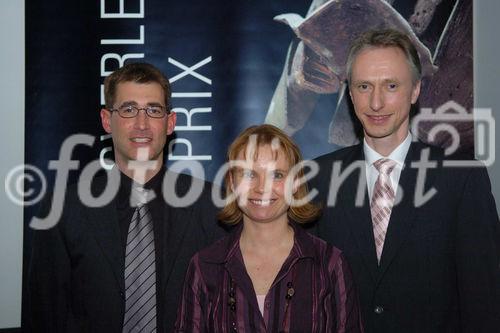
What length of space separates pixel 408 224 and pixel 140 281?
1115 millimetres

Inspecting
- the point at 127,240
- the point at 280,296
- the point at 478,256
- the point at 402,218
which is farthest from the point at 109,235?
the point at 478,256

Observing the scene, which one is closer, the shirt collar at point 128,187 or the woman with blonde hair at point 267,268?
the woman with blonde hair at point 267,268

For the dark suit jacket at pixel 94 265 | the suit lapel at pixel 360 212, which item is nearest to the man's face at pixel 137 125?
Result: the dark suit jacket at pixel 94 265

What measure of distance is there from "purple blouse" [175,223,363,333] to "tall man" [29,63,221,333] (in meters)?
0.26

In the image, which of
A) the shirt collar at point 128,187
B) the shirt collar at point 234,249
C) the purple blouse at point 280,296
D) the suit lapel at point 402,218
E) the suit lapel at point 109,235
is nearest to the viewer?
the purple blouse at point 280,296

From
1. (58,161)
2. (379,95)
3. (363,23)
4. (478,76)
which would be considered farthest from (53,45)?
(478,76)

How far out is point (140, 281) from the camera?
2.32 meters

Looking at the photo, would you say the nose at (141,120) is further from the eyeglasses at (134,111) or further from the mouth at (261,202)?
→ the mouth at (261,202)

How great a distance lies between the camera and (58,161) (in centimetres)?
392

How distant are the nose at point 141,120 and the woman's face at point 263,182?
0.51 meters

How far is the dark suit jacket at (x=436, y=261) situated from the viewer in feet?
7.11

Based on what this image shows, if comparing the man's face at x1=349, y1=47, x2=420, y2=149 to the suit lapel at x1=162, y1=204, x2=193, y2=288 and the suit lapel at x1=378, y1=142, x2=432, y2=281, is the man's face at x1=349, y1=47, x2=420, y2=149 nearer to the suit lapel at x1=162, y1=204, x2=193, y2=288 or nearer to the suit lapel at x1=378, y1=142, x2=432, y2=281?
the suit lapel at x1=378, y1=142, x2=432, y2=281

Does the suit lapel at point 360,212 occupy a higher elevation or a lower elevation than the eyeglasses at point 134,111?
lower

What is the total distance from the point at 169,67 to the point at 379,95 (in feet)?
6.81
